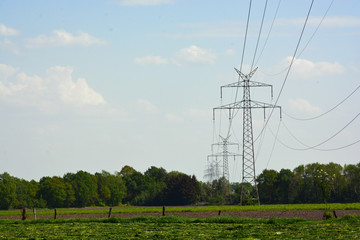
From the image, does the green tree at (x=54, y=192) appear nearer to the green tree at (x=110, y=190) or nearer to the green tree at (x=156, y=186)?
the green tree at (x=110, y=190)

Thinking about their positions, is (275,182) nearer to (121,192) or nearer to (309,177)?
(309,177)

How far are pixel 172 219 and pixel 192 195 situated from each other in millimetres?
104989

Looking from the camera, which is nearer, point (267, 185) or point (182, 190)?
point (182, 190)

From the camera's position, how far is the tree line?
141m

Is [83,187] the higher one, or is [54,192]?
[83,187]

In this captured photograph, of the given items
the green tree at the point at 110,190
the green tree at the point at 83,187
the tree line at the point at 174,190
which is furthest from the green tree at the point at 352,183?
the green tree at the point at 83,187

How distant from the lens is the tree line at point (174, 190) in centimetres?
14100

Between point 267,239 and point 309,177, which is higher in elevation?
point 309,177

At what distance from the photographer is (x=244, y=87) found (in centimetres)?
7400

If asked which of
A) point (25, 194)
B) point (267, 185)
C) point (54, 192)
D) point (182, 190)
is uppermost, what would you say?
point (267, 185)

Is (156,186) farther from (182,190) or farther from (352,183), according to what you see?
(352,183)

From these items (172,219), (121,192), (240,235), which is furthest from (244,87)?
(121,192)

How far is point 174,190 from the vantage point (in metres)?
153

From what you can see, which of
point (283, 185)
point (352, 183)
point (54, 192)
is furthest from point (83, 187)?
point (352, 183)
